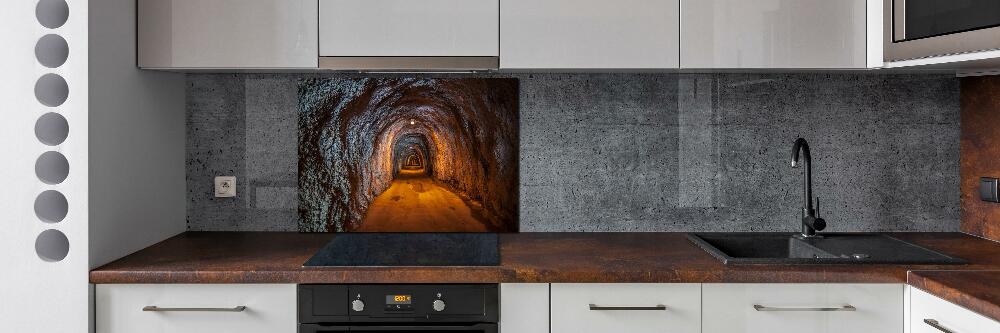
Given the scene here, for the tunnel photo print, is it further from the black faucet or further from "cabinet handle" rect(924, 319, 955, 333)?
"cabinet handle" rect(924, 319, 955, 333)

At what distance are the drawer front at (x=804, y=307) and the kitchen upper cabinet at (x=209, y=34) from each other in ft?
4.68

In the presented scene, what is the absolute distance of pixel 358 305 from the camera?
1.87 m

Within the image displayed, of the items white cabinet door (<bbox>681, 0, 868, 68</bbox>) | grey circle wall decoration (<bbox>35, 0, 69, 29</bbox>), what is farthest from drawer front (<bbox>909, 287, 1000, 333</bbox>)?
grey circle wall decoration (<bbox>35, 0, 69, 29</bbox>)

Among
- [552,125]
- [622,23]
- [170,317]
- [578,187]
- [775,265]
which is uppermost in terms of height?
[622,23]

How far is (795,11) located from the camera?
218 centimetres

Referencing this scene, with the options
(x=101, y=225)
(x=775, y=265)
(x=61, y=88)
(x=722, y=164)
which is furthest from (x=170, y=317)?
(x=722, y=164)

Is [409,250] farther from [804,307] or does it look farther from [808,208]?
[808,208]

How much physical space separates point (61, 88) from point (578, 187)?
1.59 metres

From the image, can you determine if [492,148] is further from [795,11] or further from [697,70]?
[795,11]

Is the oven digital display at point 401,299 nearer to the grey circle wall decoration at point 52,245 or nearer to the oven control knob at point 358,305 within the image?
the oven control knob at point 358,305

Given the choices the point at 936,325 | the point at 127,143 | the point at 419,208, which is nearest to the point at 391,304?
the point at 419,208

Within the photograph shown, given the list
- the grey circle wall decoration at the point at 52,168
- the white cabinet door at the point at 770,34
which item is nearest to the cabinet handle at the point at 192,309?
the grey circle wall decoration at the point at 52,168

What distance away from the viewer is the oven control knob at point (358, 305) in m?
1.87

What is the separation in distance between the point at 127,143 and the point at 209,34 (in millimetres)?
391
